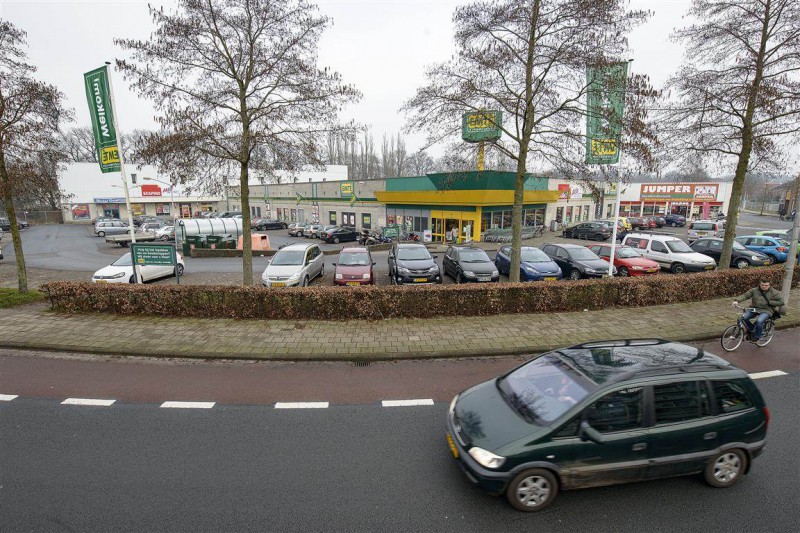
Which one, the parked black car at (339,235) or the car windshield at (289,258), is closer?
the car windshield at (289,258)

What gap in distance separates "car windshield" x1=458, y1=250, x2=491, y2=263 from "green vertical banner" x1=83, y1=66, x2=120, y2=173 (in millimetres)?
11774

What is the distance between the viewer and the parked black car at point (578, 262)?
48.0ft

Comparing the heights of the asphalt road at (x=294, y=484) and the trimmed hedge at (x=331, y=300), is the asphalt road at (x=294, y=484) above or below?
below

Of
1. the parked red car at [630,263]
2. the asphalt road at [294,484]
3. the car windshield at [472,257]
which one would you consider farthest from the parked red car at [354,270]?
the parked red car at [630,263]

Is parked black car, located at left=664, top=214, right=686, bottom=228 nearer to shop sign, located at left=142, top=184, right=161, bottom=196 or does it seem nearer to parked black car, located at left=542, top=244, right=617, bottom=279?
parked black car, located at left=542, top=244, right=617, bottom=279

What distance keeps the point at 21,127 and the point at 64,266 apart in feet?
41.4

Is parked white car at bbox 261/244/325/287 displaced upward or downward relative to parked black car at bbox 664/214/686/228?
upward

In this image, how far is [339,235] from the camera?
34031 millimetres

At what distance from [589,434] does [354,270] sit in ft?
34.6

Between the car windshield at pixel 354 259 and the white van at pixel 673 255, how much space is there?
43.0ft

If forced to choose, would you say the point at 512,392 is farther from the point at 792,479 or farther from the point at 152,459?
the point at 152,459

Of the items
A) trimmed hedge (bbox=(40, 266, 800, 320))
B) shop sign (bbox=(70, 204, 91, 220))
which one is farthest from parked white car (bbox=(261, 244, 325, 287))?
shop sign (bbox=(70, 204, 91, 220))

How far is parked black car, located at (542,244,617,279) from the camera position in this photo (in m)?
14.6

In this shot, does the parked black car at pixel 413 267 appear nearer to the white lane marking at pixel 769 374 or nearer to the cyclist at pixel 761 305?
the cyclist at pixel 761 305
